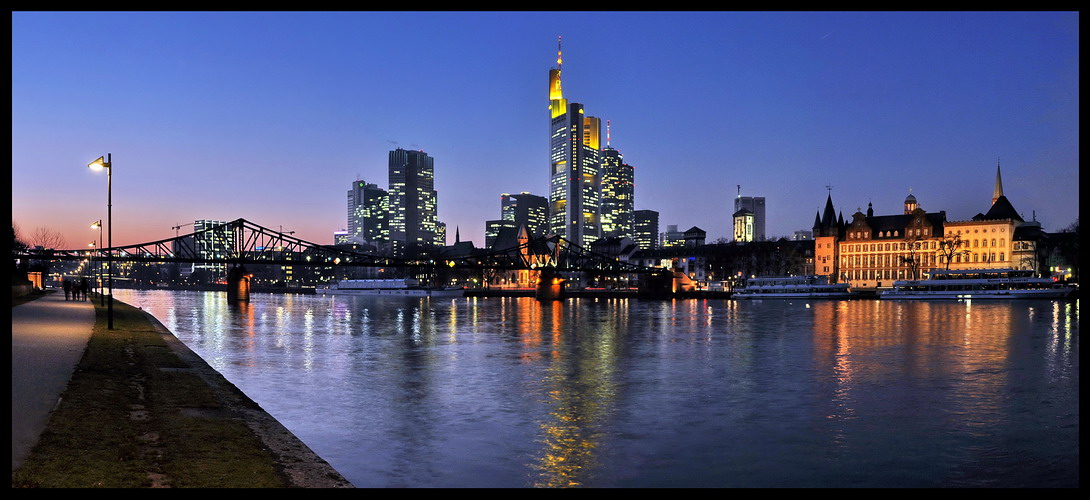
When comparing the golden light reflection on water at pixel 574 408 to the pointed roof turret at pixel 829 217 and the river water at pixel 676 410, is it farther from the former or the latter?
the pointed roof turret at pixel 829 217

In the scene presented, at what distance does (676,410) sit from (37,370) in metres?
14.9

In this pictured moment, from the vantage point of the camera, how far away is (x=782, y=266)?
183375 millimetres

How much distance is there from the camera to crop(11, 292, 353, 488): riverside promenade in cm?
1101

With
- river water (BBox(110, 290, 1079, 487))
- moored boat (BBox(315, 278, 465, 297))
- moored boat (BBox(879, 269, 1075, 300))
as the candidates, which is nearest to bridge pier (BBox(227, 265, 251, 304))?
moored boat (BBox(315, 278, 465, 297))

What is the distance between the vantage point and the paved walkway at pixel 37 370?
38.2ft

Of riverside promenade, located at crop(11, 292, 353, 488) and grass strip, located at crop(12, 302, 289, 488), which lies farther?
riverside promenade, located at crop(11, 292, 353, 488)

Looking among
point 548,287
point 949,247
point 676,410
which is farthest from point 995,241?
point 676,410

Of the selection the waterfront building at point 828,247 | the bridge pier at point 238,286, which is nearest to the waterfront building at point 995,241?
the waterfront building at point 828,247

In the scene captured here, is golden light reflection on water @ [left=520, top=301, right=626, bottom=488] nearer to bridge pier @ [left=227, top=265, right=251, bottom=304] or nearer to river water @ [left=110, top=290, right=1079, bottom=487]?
river water @ [left=110, top=290, right=1079, bottom=487]

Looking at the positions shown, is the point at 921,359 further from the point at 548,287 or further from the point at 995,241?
the point at 995,241

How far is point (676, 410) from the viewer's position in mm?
20672

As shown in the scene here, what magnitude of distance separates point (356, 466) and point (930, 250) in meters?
167
